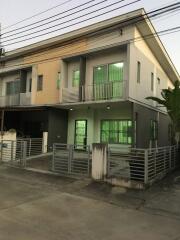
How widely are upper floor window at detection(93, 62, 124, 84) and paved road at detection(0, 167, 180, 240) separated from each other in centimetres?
710

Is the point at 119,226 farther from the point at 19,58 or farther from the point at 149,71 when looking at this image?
the point at 19,58

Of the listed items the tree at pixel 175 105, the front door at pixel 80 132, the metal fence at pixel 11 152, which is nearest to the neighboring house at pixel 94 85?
the front door at pixel 80 132

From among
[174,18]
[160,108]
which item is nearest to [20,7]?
[174,18]

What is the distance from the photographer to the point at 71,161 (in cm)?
1104

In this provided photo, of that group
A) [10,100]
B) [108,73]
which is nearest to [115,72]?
[108,73]

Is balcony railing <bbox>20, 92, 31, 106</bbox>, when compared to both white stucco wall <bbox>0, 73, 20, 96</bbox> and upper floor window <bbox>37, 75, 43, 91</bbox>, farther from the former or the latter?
white stucco wall <bbox>0, 73, 20, 96</bbox>

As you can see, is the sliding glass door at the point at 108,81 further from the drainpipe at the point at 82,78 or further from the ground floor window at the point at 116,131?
the ground floor window at the point at 116,131

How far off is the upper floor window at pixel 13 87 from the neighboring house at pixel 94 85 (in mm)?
162

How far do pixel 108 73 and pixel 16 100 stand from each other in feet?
25.9

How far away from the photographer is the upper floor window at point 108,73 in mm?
14904

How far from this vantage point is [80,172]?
35.9 feet

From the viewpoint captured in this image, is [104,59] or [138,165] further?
[104,59]

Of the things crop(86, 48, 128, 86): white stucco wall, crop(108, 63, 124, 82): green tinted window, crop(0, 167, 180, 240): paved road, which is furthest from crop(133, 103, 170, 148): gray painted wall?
crop(0, 167, 180, 240): paved road

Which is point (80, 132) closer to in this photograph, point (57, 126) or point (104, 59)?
point (57, 126)
